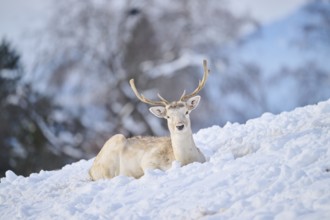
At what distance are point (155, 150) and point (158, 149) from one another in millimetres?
42

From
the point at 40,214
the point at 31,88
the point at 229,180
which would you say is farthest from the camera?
the point at 31,88

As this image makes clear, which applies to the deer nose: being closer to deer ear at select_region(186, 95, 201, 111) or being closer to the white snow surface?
deer ear at select_region(186, 95, 201, 111)

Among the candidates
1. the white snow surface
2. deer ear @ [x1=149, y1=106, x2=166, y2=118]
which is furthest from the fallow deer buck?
the white snow surface

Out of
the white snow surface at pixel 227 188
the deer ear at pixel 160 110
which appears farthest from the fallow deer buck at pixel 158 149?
the white snow surface at pixel 227 188

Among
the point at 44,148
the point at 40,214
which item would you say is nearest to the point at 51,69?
the point at 44,148

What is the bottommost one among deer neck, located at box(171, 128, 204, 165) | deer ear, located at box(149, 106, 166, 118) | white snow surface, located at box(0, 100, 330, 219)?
white snow surface, located at box(0, 100, 330, 219)

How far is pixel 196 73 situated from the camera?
71.1ft

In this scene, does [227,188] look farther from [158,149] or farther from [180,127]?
[158,149]

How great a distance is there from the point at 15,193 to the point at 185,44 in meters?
15.6

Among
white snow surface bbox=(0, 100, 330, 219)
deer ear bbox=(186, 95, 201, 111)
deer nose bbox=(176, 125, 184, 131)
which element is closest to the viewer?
white snow surface bbox=(0, 100, 330, 219)

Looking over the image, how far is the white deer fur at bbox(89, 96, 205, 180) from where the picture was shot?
24.7 feet

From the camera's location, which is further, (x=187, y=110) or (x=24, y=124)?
(x=24, y=124)

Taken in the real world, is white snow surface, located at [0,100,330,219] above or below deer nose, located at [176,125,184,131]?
below

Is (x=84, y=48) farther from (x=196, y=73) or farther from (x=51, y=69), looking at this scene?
(x=196, y=73)
